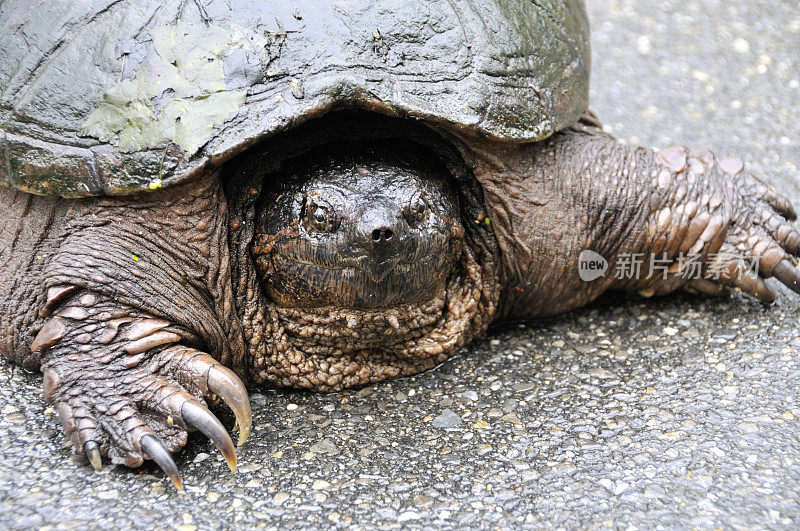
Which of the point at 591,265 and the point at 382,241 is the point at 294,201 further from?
the point at 591,265

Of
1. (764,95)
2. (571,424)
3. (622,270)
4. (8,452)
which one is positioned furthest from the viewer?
(764,95)

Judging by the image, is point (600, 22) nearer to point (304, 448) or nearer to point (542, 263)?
point (542, 263)

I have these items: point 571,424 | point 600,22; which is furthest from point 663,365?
point 600,22

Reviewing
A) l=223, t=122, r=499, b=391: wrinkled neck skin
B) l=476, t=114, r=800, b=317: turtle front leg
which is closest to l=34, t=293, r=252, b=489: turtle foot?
l=223, t=122, r=499, b=391: wrinkled neck skin

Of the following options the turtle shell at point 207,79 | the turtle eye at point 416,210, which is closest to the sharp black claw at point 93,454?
the turtle shell at point 207,79

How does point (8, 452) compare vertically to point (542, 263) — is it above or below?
below

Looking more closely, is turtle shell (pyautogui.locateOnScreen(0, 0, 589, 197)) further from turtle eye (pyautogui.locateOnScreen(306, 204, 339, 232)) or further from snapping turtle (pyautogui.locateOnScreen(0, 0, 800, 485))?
turtle eye (pyautogui.locateOnScreen(306, 204, 339, 232))

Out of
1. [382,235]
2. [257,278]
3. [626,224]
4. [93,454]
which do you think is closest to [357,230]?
[382,235]
